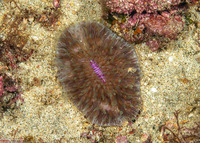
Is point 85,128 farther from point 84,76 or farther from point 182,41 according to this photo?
point 182,41

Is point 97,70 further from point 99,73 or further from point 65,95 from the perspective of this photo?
point 65,95

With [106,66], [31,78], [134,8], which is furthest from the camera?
[31,78]

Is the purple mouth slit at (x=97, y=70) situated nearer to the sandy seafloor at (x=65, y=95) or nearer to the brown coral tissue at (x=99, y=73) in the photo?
the brown coral tissue at (x=99, y=73)

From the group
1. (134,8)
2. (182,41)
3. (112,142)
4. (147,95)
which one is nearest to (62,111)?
(112,142)

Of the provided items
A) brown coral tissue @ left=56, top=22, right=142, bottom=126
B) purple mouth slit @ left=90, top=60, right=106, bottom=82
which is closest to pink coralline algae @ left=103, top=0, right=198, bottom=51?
brown coral tissue @ left=56, top=22, right=142, bottom=126

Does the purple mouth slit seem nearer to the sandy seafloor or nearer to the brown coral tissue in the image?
the brown coral tissue

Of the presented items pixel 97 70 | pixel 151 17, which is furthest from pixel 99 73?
pixel 151 17

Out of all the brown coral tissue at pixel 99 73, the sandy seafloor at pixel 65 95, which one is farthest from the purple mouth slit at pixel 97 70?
the sandy seafloor at pixel 65 95
